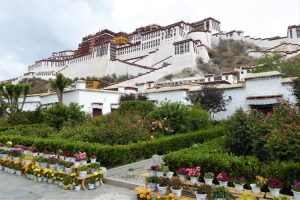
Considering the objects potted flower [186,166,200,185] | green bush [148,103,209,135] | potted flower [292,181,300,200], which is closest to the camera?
potted flower [292,181,300,200]

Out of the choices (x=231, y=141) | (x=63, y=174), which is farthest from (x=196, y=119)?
(x=63, y=174)

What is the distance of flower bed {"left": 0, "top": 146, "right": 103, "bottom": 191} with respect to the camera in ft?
26.6

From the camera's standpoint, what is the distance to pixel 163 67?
5256cm

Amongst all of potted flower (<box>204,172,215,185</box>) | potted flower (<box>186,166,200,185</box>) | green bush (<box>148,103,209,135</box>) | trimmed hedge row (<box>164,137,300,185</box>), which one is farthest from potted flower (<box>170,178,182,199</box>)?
green bush (<box>148,103,209,135</box>)

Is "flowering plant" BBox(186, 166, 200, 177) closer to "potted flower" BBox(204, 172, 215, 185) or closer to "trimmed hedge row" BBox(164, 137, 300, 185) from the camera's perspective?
"potted flower" BBox(204, 172, 215, 185)

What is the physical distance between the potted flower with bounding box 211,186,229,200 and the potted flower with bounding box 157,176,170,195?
118 cm

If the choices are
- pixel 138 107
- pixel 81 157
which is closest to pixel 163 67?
pixel 138 107

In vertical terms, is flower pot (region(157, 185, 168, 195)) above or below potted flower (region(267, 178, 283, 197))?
below

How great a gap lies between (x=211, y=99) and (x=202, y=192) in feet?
46.7

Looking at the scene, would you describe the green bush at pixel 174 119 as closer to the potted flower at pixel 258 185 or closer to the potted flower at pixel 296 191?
the potted flower at pixel 258 185

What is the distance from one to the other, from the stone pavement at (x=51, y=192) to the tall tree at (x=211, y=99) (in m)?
12.5

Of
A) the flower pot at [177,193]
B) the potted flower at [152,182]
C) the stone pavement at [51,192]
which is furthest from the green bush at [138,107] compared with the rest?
the flower pot at [177,193]

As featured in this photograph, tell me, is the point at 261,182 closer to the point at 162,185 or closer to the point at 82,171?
the point at 162,185

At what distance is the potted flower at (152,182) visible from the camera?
6680mm
